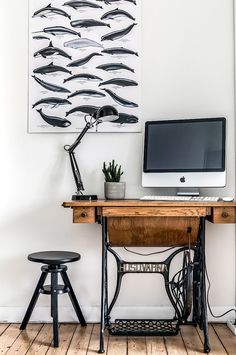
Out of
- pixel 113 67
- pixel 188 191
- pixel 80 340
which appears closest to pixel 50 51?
pixel 113 67

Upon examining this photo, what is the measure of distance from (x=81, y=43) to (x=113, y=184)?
101cm

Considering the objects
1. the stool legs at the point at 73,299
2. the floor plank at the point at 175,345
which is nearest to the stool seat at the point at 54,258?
the stool legs at the point at 73,299

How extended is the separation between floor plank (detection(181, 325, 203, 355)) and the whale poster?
53.4 inches

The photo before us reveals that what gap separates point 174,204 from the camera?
254cm

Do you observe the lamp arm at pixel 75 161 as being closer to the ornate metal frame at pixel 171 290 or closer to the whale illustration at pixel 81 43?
the ornate metal frame at pixel 171 290

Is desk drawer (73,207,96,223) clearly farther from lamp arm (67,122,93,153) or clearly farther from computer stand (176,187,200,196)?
computer stand (176,187,200,196)

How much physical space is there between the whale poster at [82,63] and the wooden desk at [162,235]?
711 mm

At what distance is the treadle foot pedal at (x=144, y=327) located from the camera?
9.05 ft

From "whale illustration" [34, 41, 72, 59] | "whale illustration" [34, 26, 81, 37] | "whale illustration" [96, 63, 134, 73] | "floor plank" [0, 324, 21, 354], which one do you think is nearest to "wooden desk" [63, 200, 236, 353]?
"floor plank" [0, 324, 21, 354]

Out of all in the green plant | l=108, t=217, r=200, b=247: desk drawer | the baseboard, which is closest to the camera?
l=108, t=217, r=200, b=247: desk drawer

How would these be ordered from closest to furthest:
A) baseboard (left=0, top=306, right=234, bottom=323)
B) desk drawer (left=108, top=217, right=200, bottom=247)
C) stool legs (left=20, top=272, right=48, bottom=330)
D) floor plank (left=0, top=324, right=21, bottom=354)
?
floor plank (left=0, top=324, right=21, bottom=354)
desk drawer (left=108, top=217, right=200, bottom=247)
stool legs (left=20, top=272, right=48, bottom=330)
baseboard (left=0, top=306, right=234, bottom=323)

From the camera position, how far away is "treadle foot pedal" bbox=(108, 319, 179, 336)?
9.05ft

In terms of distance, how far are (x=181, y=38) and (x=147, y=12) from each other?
0.29 metres

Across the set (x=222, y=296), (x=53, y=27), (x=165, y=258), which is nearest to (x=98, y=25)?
(x=53, y=27)
